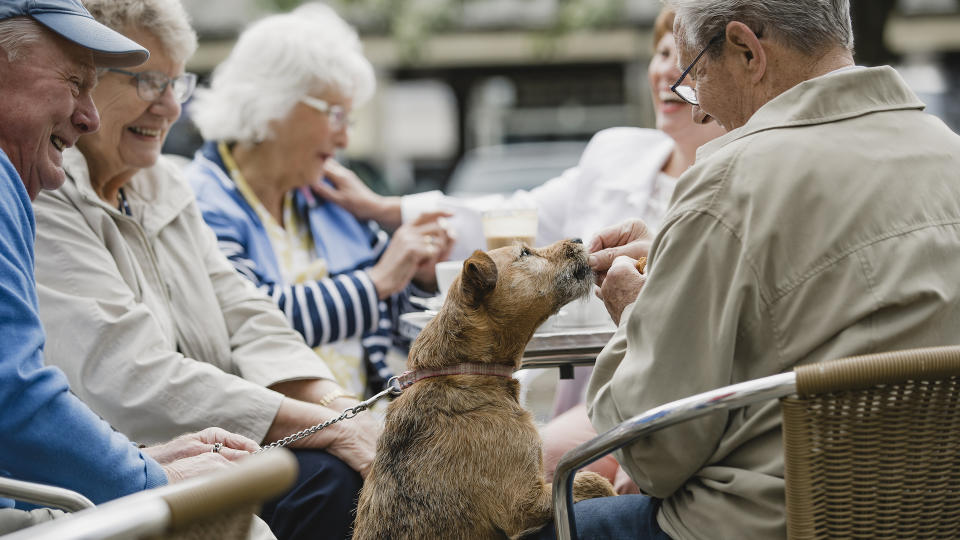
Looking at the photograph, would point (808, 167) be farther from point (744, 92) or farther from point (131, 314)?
point (131, 314)

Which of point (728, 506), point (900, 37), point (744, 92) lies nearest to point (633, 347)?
point (728, 506)

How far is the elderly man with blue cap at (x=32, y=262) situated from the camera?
1.75 metres

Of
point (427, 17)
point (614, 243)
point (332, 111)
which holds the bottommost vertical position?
point (427, 17)

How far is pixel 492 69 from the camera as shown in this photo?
23844 mm

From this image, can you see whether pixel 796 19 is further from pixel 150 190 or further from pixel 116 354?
pixel 150 190

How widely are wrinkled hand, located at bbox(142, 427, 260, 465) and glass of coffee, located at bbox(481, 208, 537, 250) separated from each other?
108cm

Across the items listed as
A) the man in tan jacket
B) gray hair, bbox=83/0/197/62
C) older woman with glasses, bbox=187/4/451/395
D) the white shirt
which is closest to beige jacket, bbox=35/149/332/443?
gray hair, bbox=83/0/197/62

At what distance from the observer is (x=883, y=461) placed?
5.59ft

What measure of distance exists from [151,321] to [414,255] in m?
1.33

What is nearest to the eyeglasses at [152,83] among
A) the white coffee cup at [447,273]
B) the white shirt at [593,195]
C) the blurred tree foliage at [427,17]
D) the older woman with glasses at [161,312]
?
the older woman with glasses at [161,312]

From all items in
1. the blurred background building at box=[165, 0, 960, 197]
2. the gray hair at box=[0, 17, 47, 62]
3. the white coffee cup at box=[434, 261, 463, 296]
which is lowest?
the blurred background building at box=[165, 0, 960, 197]

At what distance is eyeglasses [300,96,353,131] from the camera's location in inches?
159

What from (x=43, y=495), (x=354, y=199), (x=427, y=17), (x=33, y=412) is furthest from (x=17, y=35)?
(x=427, y=17)

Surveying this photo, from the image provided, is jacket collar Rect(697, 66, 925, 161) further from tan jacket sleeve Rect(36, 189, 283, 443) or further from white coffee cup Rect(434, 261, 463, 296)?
tan jacket sleeve Rect(36, 189, 283, 443)
